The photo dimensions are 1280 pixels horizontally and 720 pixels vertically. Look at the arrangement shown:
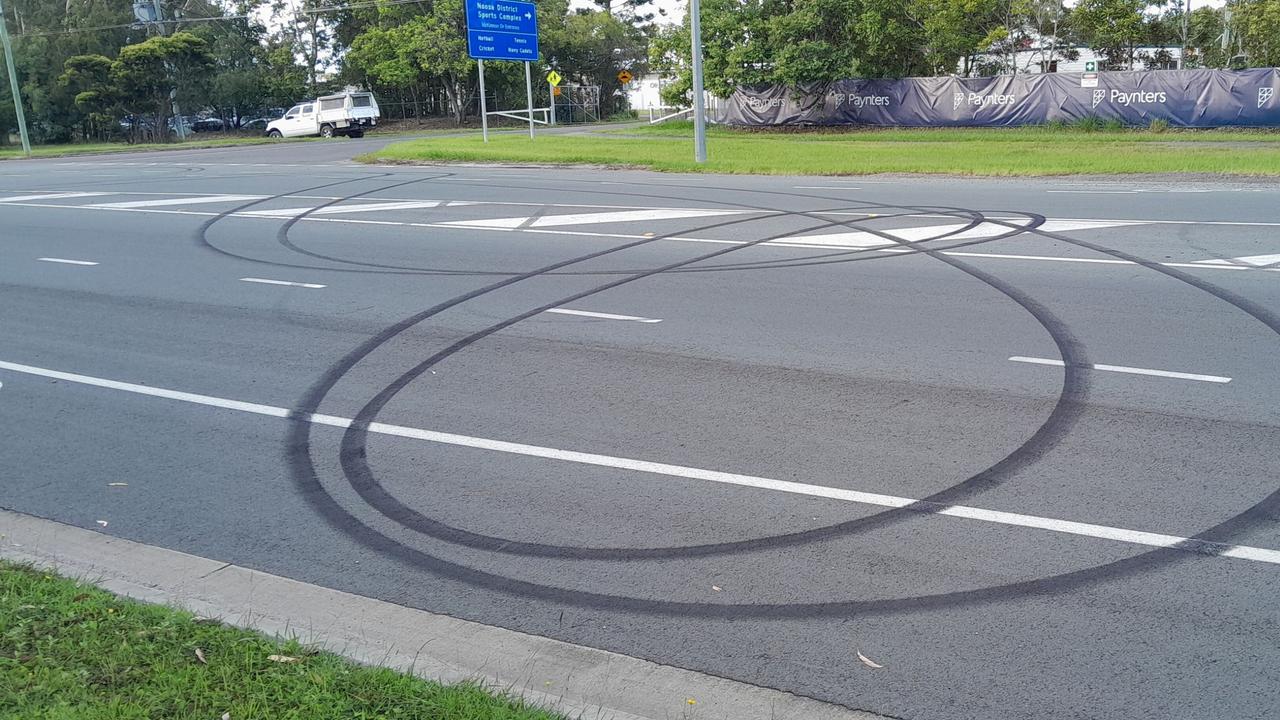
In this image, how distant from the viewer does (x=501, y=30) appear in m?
37.2

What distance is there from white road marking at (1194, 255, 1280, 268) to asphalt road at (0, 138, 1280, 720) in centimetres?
7

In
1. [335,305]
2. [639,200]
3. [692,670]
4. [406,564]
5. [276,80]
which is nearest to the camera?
[692,670]

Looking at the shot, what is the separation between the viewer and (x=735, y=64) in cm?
4159

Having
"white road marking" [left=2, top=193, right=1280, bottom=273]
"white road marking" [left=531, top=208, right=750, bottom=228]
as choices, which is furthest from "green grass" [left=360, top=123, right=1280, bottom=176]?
"white road marking" [left=531, top=208, right=750, bottom=228]

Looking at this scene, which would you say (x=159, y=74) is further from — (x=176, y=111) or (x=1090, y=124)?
(x=1090, y=124)

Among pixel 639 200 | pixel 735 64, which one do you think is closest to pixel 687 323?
pixel 639 200

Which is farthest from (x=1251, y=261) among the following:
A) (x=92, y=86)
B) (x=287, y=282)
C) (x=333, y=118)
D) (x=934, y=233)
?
(x=92, y=86)

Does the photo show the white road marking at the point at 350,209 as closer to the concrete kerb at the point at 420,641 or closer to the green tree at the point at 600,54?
the concrete kerb at the point at 420,641

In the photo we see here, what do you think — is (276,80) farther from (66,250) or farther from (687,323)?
(687,323)

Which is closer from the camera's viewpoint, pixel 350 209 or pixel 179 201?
pixel 350 209

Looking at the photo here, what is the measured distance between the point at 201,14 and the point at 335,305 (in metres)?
66.4

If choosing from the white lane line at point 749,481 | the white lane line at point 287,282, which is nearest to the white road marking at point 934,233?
the white lane line at point 287,282

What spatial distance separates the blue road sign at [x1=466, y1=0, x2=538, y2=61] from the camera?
3591cm

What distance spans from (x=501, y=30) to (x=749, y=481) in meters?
34.5
